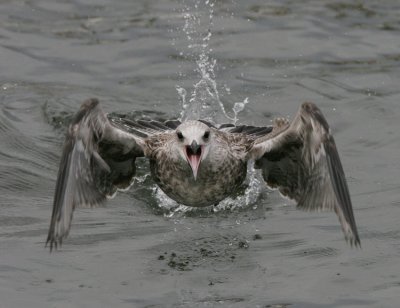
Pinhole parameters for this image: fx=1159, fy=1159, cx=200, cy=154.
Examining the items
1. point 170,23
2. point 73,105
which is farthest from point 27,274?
point 170,23

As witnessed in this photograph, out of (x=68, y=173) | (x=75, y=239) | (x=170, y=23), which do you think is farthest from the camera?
(x=170, y=23)

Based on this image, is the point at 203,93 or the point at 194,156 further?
the point at 203,93

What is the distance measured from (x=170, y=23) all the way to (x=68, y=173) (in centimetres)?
605

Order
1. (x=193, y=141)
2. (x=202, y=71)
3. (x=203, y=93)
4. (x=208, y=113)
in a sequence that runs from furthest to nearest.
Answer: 1. (x=202, y=71)
2. (x=203, y=93)
3. (x=208, y=113)
4. (x=193, y=141)

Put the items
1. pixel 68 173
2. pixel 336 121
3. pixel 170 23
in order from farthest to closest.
Answer: 1. pixel 170 23
2. pixel 336 121
3. pixel 68 173

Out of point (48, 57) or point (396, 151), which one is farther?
point (48, 57)

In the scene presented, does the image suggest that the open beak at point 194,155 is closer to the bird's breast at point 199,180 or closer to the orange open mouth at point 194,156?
the orange open mouth at point 194,156

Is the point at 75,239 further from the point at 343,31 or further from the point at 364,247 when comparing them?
the point at 343,31

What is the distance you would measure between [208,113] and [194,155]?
3384 millimetres

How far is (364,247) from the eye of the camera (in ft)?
26.1

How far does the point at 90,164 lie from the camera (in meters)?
7.60

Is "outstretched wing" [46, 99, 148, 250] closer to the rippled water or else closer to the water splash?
the rippled water

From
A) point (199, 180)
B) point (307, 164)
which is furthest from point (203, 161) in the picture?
point (307, 164)

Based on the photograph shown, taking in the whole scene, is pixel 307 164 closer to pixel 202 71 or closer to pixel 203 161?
pixel 203 161
